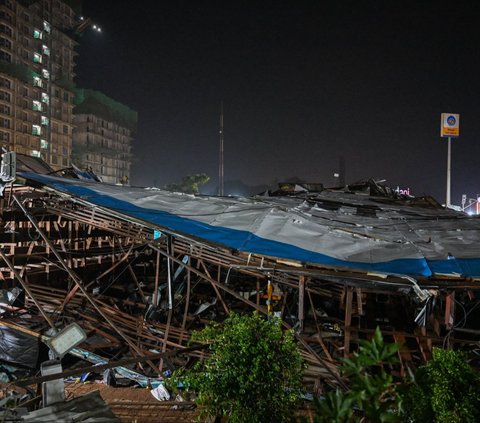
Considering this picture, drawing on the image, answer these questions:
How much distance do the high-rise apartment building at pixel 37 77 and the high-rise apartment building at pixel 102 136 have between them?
838cm

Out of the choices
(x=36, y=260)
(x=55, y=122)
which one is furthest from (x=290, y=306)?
(x=55, y=122)

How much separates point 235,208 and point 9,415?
5213 mm

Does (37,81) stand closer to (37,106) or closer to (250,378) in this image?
(37,106)

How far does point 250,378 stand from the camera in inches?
132

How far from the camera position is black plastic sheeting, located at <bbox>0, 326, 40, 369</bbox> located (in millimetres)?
8000

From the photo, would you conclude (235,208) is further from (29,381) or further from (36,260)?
(36,260)

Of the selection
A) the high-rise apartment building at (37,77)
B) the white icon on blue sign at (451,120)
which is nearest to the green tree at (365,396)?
the white icon on blue sign at (451,120)

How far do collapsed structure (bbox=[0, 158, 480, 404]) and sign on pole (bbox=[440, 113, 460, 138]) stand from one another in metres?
20.5

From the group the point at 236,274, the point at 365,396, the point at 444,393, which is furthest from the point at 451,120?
the point at 365,396

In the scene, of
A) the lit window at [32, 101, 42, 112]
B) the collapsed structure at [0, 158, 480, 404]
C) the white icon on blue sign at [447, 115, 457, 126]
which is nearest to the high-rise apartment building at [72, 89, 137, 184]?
the lit window at [32, 101, 42, 112]

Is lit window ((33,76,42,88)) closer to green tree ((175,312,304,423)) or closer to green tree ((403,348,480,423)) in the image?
green tree ((175,312,304,423))

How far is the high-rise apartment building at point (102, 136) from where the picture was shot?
74.2m

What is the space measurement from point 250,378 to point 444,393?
69.5 inches

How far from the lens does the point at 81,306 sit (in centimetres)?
911
